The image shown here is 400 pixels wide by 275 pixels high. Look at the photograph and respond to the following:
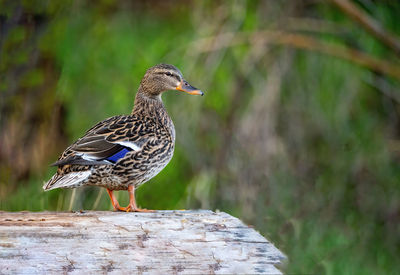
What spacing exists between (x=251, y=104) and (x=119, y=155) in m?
3.16

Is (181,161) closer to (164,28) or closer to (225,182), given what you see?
(225,182)

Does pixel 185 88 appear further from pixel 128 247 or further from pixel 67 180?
pixel 128 247

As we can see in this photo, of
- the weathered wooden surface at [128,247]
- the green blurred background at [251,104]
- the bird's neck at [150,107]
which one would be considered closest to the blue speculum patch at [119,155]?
the bird's neck at [150,107]

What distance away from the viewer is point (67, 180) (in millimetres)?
3742

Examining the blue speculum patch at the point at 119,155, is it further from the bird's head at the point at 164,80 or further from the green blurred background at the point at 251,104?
the green blurred background at the point at 251,104

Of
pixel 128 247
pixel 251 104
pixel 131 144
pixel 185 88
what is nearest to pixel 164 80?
pixel 185 88

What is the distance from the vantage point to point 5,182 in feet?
20.2

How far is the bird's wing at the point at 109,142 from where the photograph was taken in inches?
149

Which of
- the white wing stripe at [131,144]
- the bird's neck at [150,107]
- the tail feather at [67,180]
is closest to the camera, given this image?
the tail feather at [67,180]

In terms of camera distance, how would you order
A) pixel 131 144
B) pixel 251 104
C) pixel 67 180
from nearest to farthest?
pixel 67 180
pixel 131 144
pixel 251 104

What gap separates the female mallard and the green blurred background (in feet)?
6.58

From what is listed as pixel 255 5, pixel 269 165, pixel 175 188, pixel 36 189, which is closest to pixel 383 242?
pixel 269 165

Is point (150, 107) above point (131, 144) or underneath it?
above

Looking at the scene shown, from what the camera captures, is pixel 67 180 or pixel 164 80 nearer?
pixel 67 180
